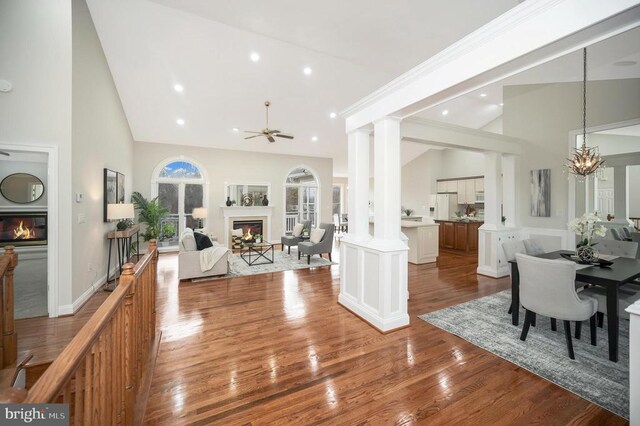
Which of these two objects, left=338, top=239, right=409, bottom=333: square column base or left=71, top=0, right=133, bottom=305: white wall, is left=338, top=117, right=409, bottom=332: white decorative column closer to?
left=338, top=239, right=409, bottom=333: square column base

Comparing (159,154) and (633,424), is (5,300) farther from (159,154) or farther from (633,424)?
(159,154)

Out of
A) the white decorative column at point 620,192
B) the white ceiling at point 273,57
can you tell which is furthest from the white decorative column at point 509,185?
the white decorative column at point 620,192

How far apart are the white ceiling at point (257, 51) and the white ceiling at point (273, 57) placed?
0.06 ft

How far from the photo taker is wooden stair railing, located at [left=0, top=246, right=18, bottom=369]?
7.09 feet

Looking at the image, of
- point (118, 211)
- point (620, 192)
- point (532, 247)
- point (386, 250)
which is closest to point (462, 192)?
point (620, 192)

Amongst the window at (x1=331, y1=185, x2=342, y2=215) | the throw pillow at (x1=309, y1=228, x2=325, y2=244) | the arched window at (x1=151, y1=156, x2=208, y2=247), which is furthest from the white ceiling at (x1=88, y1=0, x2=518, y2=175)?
the window at (x1=331, y1=185, x2=342, y2=215)

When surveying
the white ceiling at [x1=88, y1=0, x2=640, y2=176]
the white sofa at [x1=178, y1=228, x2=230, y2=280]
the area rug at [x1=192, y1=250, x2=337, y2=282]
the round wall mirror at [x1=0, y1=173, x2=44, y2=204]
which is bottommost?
the area rug at [x1=192, y1=250, x2=337, y2=282]

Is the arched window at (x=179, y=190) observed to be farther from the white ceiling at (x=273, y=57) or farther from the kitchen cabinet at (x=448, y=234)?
the kitchen cabinet at (x=448, y=234)

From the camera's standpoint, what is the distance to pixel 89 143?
12.9 ft

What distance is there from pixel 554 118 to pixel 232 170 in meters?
8.04

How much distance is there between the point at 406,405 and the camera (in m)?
1.88

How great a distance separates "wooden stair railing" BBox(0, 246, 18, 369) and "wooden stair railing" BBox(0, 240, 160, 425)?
1246 millimetres

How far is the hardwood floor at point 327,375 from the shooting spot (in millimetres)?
1795

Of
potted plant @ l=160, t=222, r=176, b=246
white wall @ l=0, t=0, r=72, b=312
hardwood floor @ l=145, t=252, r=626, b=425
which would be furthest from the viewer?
potted plant @ l=160, t=222, r=176, b=246
